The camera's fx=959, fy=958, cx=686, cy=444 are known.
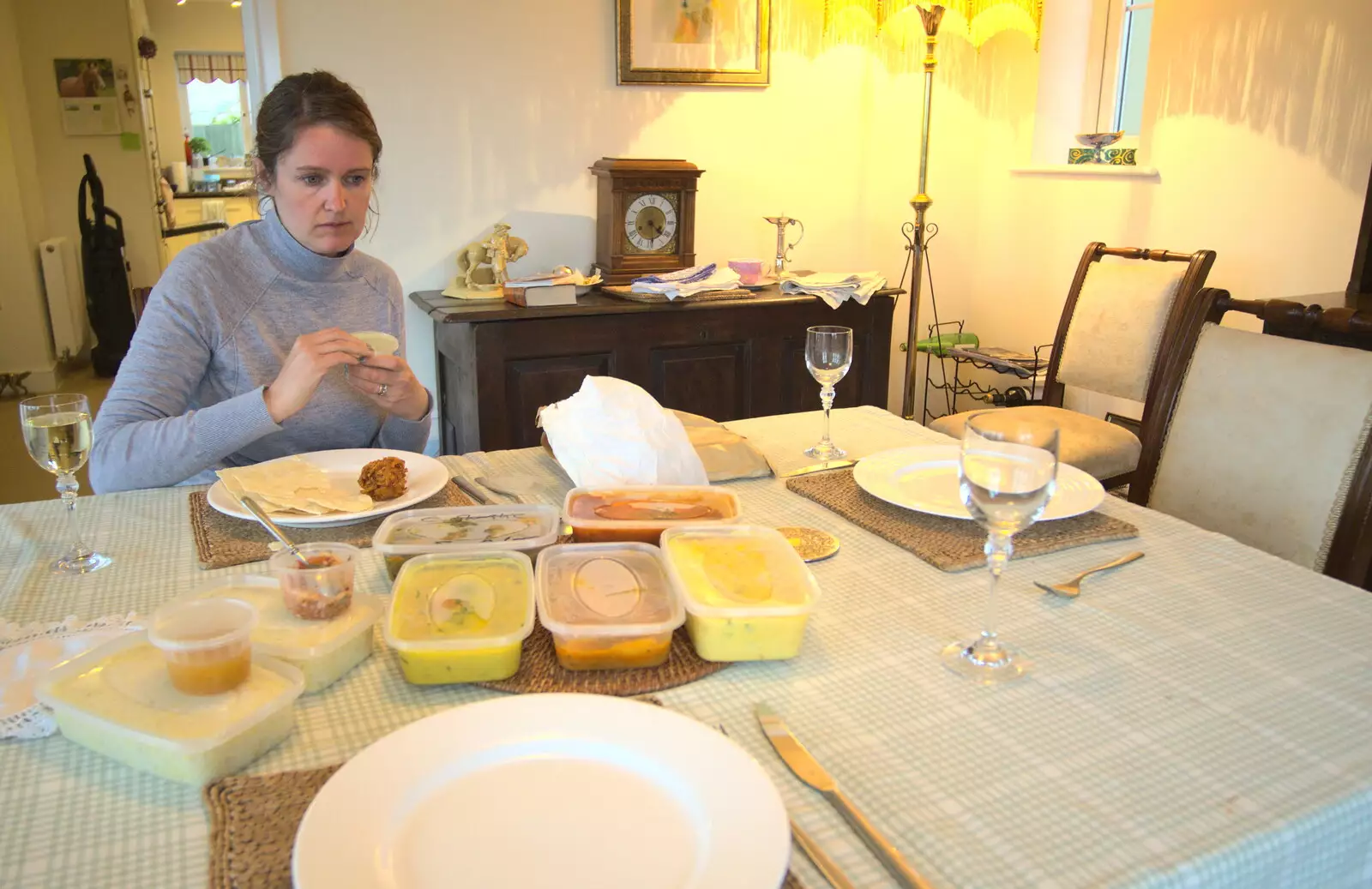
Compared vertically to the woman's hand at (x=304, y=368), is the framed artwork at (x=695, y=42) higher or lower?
higher

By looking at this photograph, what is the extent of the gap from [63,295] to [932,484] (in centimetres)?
608

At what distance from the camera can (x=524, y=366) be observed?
9.07ft

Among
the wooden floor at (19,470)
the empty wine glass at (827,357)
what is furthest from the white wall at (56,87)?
the empty wine glass at (827,357)

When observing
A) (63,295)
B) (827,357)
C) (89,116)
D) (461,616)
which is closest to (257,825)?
(461,616)

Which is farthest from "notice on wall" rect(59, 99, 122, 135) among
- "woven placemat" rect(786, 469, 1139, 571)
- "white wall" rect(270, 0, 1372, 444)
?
"woven placemat" rect(786, 469, 1139, 571)

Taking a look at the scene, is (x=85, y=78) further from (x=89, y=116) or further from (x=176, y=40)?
(x=176, y=40)

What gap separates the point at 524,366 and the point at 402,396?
1.14 m

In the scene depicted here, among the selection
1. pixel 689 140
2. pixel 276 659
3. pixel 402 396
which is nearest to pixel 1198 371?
pixel 402 396

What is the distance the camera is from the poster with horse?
6.15 meters

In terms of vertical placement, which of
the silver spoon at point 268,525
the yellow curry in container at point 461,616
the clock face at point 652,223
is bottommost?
the yellow curry in container at point 461,616

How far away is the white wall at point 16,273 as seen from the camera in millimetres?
5285

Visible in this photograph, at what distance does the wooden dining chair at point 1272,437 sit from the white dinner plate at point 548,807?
4.06ft

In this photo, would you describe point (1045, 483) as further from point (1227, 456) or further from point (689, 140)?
point (689, 140)

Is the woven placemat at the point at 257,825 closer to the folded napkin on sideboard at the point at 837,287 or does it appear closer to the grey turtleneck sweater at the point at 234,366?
the grey turtleneck sweater at the point at 234,366
